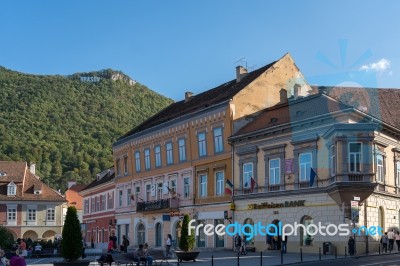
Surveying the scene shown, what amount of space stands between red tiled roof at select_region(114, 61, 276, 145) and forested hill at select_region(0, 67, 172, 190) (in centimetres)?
5643

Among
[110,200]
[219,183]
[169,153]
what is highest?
[169,153]

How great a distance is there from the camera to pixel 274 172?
41.4 meters

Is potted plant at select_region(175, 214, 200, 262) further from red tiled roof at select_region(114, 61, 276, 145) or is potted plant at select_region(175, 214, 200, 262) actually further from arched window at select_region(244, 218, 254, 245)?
red tiled roof at select_region(114, 61, 276, 145)

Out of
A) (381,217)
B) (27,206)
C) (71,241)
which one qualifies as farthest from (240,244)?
(27,206)

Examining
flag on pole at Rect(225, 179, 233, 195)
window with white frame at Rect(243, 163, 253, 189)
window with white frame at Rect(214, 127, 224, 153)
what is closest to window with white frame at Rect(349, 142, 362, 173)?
window with white frame at Rect(243, 163, 253, 189)

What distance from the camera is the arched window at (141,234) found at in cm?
5747

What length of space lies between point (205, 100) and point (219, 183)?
29.1 feet

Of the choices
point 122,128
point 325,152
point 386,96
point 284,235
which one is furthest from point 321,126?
point 122,128

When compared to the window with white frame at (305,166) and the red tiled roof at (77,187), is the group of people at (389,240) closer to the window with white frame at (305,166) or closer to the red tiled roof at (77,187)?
the window with white frame at (305,166)

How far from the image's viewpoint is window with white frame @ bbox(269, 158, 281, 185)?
41.0 metres

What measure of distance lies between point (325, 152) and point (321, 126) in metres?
1.58

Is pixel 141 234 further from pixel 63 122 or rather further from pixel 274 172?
pixel 63 122

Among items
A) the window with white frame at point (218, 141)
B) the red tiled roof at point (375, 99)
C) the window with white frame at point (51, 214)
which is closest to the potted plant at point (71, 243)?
the window with white frame at point (218, 141)

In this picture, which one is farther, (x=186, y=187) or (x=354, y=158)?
(x=186, y=187)
